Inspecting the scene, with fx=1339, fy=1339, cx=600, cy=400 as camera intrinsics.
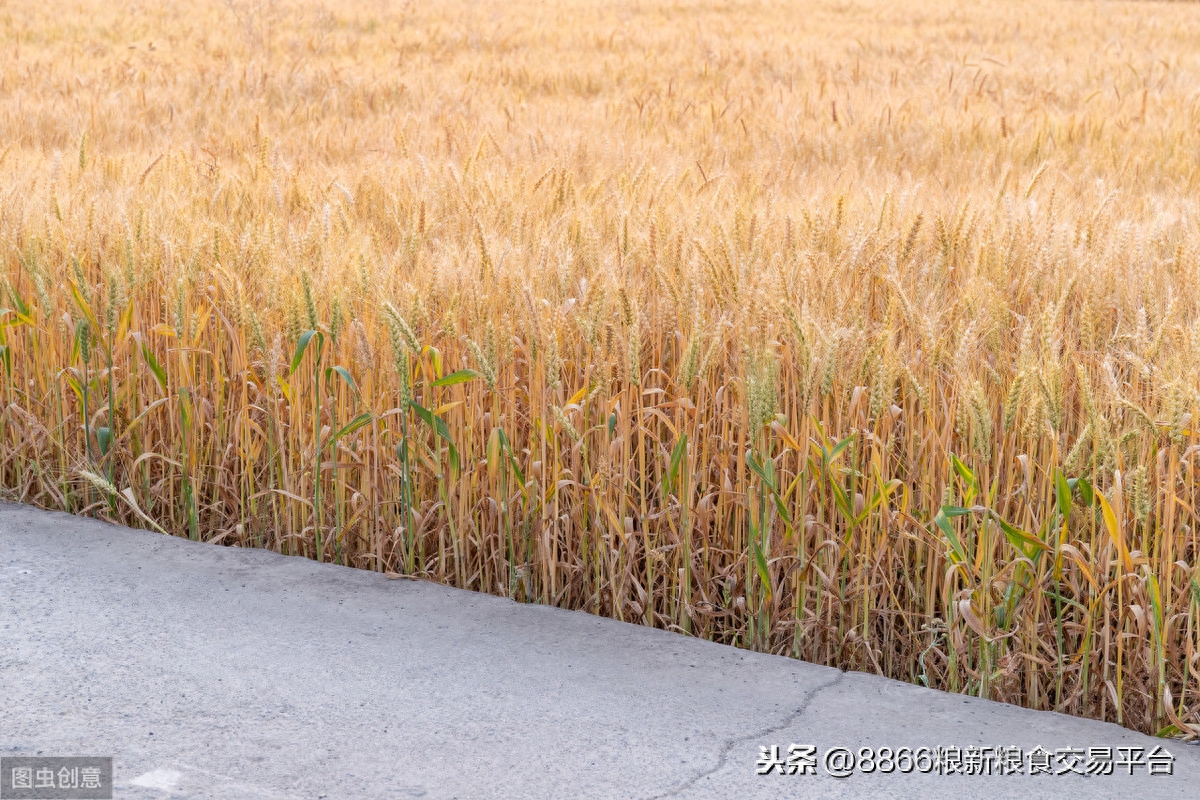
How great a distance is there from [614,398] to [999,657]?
66cm

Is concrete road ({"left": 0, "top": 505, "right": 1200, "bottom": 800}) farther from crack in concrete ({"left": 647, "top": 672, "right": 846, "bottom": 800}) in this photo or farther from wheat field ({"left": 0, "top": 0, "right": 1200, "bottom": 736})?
wheat field ({"left": 0, "top": 0, "right": 1200, "bottom": 736})

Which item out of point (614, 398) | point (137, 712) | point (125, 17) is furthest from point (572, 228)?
point (125, 17)

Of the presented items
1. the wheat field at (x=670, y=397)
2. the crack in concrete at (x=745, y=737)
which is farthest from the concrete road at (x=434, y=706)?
the wheat field at (x=670, y=397)

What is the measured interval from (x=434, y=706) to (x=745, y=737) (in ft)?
1.29

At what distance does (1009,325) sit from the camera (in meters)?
2.44

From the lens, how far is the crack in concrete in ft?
4.94

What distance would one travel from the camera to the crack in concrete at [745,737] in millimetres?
1507

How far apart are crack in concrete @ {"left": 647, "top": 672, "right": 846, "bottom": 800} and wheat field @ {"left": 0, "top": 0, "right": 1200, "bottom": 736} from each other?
0.15 meters

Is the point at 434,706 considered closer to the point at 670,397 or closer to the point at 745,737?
the point at 745,737

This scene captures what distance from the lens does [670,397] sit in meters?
2.30

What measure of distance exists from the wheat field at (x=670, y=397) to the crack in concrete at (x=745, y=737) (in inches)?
6.1

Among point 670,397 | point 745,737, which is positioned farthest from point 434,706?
point 670,397

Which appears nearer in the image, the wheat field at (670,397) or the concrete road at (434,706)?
the concrete road at (434,706)

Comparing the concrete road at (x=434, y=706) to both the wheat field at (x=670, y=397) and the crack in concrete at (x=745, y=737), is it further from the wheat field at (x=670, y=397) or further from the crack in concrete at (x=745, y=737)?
the wheat field at (x=670, y=397)
